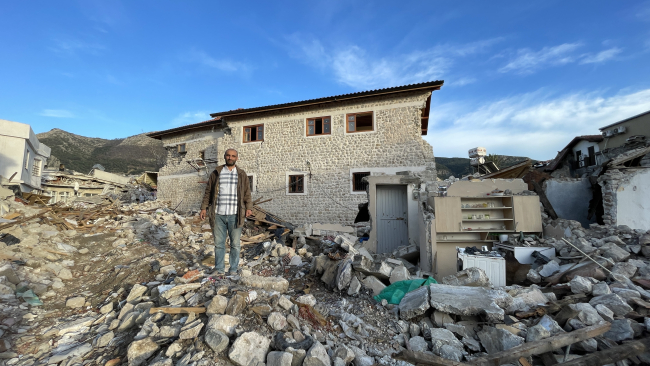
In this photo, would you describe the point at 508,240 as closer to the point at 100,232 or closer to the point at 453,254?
the point at 453,254

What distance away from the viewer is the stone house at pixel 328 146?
1288 centimetres

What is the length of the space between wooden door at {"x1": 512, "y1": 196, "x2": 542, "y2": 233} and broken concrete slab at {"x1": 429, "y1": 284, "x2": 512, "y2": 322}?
4.39 metres

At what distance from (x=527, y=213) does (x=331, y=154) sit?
8727 millimetres

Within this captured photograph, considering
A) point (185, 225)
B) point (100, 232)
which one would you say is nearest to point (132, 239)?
point (100, 232)

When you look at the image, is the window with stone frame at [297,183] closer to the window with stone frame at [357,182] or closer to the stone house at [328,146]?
the stone house at [328,146]

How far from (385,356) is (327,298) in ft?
4.79

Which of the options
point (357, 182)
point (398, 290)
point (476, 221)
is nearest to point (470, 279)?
point (398, 290)

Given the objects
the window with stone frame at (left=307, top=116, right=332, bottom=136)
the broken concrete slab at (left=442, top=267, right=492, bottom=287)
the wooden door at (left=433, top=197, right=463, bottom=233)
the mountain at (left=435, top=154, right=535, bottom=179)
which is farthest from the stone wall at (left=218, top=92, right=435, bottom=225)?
the mountain at (left=435, top=154, right=535, bottom=179)

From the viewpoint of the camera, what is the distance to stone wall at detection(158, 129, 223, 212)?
17578 millimetres

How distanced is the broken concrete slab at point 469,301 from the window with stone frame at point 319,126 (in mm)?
11410

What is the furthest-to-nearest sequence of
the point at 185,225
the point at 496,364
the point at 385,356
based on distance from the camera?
the point at 185,225 → the point at 385,356 → the point at 496,364

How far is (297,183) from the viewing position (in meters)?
14.5

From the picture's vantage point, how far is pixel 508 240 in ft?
22.6

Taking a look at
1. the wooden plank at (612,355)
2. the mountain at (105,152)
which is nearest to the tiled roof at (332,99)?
the wooden plank at (612,355)
